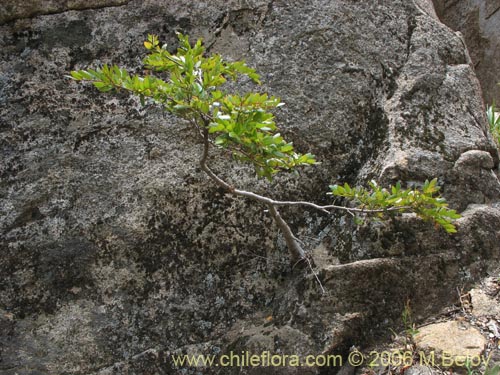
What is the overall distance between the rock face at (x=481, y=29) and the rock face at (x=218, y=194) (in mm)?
4173

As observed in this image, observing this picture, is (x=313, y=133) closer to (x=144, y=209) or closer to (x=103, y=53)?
(x=144, y=209)

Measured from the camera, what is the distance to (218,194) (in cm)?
271

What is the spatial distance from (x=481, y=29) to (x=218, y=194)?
5.61 meters

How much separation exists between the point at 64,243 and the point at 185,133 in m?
0.80

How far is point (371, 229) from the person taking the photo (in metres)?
2.49

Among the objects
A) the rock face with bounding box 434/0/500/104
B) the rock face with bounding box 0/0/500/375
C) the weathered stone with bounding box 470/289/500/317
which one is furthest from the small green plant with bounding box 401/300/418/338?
the rock face with bounding box 434/0/500/104

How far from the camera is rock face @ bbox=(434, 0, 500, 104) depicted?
22.4ft

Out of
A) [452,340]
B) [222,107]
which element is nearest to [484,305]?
[452,340]

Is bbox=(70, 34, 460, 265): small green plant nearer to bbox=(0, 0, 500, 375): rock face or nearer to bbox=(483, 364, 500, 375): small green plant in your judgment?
bbox=(0, 0, 500, 375): rock face

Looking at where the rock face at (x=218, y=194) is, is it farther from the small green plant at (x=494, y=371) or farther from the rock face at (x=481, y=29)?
the rock face at (x=481, y=29)

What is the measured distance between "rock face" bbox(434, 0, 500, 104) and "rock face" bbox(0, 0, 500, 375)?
164 inches

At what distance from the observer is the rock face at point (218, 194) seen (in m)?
2.43

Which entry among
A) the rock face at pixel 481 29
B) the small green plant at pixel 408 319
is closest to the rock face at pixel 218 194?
the small green plant at pixel 408 319

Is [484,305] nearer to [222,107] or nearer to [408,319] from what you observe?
[408,319]
